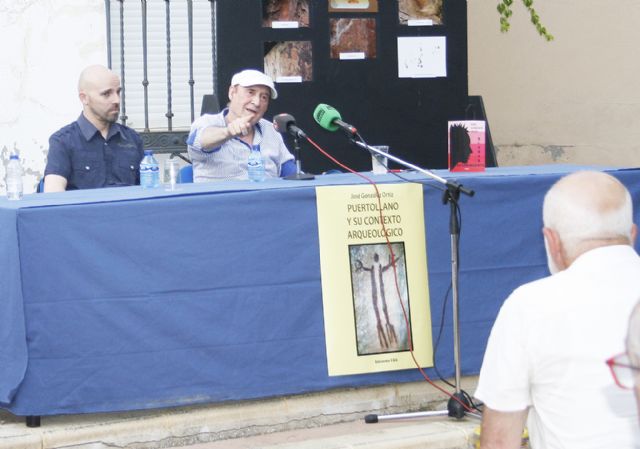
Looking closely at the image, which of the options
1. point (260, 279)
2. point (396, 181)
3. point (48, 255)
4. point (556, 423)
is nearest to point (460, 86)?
point (396, 181)

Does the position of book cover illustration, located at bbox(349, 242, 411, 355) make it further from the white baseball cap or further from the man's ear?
the man's ear

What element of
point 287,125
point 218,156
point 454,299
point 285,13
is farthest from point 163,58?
point 454,299

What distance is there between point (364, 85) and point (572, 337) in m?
5.19

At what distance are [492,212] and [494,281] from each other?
1.05 ft

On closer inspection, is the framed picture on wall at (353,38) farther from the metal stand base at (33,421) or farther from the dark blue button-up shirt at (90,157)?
the metal stand base at (33,421)

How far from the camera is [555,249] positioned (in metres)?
2.64

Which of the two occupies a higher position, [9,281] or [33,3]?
[33,3]

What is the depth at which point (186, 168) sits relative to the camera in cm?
619

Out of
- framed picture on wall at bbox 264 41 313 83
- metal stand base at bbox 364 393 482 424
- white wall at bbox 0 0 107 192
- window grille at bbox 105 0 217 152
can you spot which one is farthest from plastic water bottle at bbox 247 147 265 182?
white wall at bbox 0 0 107 192

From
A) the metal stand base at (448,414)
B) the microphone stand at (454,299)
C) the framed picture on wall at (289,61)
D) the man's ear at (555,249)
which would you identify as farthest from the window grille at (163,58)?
the man's ear at (555,249)

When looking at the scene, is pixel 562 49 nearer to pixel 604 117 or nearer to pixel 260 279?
pixel 604 117

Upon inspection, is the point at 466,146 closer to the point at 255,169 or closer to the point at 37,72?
the point at 255,169

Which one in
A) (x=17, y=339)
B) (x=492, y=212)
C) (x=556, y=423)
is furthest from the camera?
(x=492, y=212)

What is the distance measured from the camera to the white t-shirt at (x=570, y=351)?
2.44m
